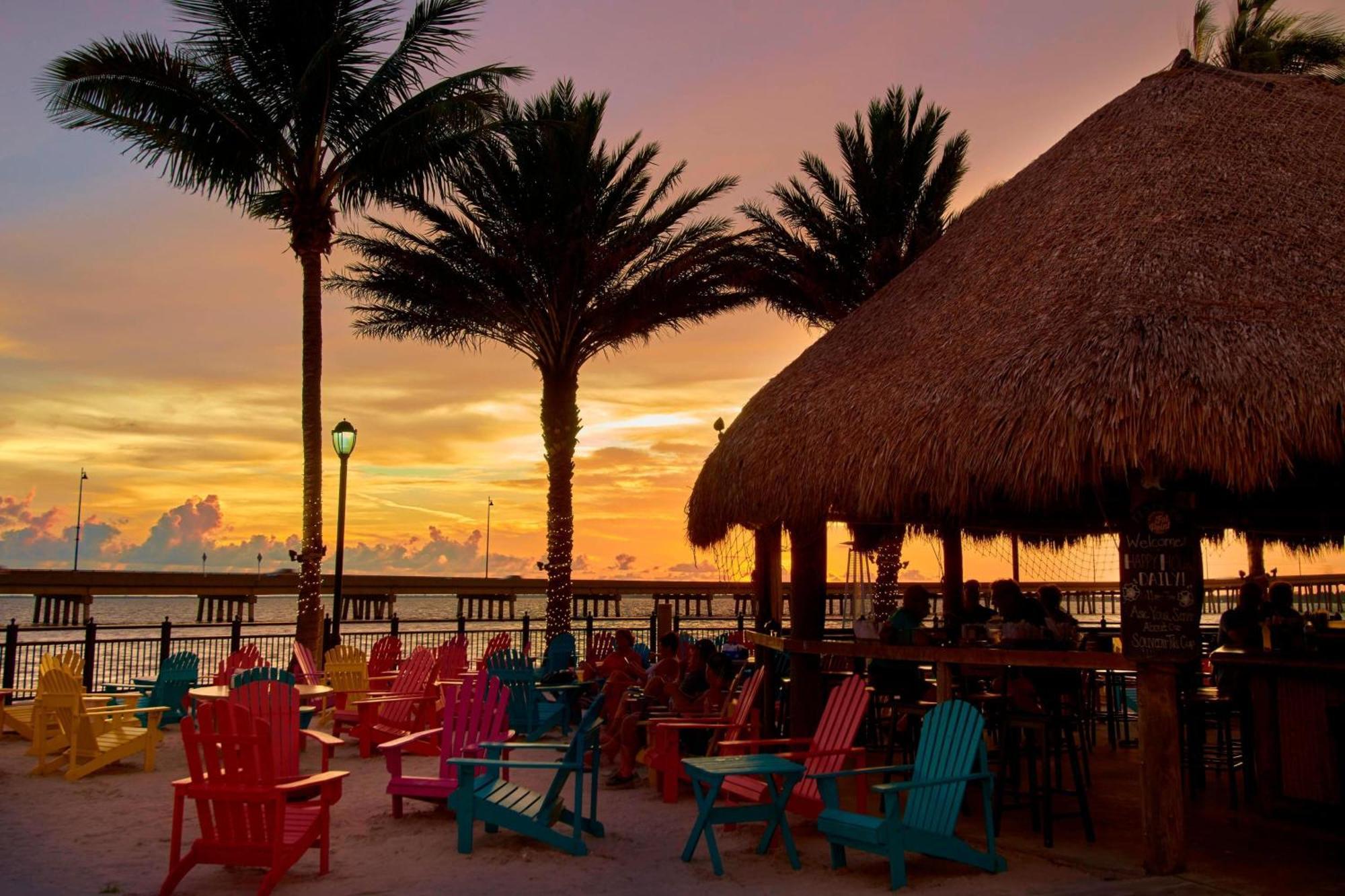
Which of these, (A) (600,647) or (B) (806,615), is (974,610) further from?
(A) (600,647)

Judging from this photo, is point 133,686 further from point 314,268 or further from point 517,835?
point 517,835

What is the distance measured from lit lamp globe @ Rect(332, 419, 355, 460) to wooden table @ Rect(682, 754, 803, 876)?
11544 mm

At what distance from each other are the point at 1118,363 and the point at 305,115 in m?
14.9

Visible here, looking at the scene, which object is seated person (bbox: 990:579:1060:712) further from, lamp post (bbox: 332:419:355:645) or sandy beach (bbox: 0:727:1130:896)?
lamp post (bbox: 332:419:355:645)

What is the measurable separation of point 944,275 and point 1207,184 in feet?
7.89

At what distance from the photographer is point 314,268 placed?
1873 cm

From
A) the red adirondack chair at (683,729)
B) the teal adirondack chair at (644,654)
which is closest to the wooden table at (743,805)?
the red adirondack chair at (683,729)

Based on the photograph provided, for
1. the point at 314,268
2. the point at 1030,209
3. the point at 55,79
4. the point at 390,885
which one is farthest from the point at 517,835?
the point at 55,79

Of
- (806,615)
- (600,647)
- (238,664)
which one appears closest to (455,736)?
(806,615)

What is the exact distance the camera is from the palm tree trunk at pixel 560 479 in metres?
21.5

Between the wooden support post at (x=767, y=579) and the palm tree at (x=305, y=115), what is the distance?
700 centimetres

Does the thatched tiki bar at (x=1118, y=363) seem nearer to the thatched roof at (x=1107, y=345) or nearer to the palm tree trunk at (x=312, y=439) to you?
the thatched roof at (x=1107, y=345)

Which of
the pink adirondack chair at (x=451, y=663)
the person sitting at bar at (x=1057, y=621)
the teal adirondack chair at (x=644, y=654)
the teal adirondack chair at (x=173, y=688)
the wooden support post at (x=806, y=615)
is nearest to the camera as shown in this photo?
the person sitting at bar at (x=1057, y=621)

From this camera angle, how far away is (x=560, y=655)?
56.9 feet
